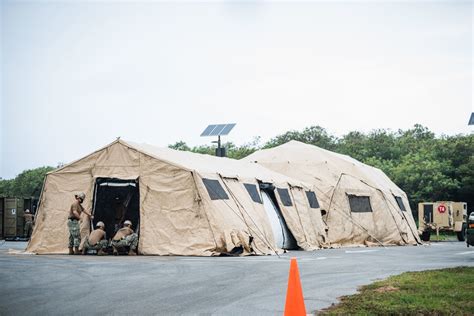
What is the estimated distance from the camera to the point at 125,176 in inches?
890

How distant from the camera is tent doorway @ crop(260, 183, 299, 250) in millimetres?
25766

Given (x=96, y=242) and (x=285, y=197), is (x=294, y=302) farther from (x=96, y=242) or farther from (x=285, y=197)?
(x=285, y=197)

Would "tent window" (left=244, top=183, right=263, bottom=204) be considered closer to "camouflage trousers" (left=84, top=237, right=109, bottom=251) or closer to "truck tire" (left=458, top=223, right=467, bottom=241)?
"camouflage trousers" (left=84, top=237, right=109, bottom=251)

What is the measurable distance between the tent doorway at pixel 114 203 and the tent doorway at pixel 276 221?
14.5 ft

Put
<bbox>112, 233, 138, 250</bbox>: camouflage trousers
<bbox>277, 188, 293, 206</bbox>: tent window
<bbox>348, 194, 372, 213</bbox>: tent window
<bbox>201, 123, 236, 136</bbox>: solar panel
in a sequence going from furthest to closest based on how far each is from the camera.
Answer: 1. <bbox>201, 123, 236, 136</bbox>: solar panel
2. <bbox>348, 194, 372, 213</bbox>: tent window
3. <bbox>277, 188, 293, 206</bbox>: tent window
4. <bbox>112, 233, 138, 250</bbox>: camouflage trousers

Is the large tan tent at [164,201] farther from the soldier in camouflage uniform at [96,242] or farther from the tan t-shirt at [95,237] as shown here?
the tan t-shirt at [95,237]

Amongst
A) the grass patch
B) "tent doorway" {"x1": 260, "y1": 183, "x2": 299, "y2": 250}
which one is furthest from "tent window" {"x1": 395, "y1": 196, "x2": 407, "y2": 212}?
the grass patch

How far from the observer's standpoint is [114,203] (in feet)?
80.8

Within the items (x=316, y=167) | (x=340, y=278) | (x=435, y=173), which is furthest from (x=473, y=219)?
(x=435, y=173)

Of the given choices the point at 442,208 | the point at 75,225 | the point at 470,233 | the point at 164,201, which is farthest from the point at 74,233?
the point at 442,208

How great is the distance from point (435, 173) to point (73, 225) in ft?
115

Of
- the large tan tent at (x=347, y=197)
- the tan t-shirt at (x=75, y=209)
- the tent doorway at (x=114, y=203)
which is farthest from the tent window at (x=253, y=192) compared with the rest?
the large tan tent at (x=347, y=197)

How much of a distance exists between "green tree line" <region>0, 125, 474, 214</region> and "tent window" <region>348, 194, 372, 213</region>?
756 inches

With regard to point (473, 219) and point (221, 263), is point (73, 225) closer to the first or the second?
point (221, 263)
